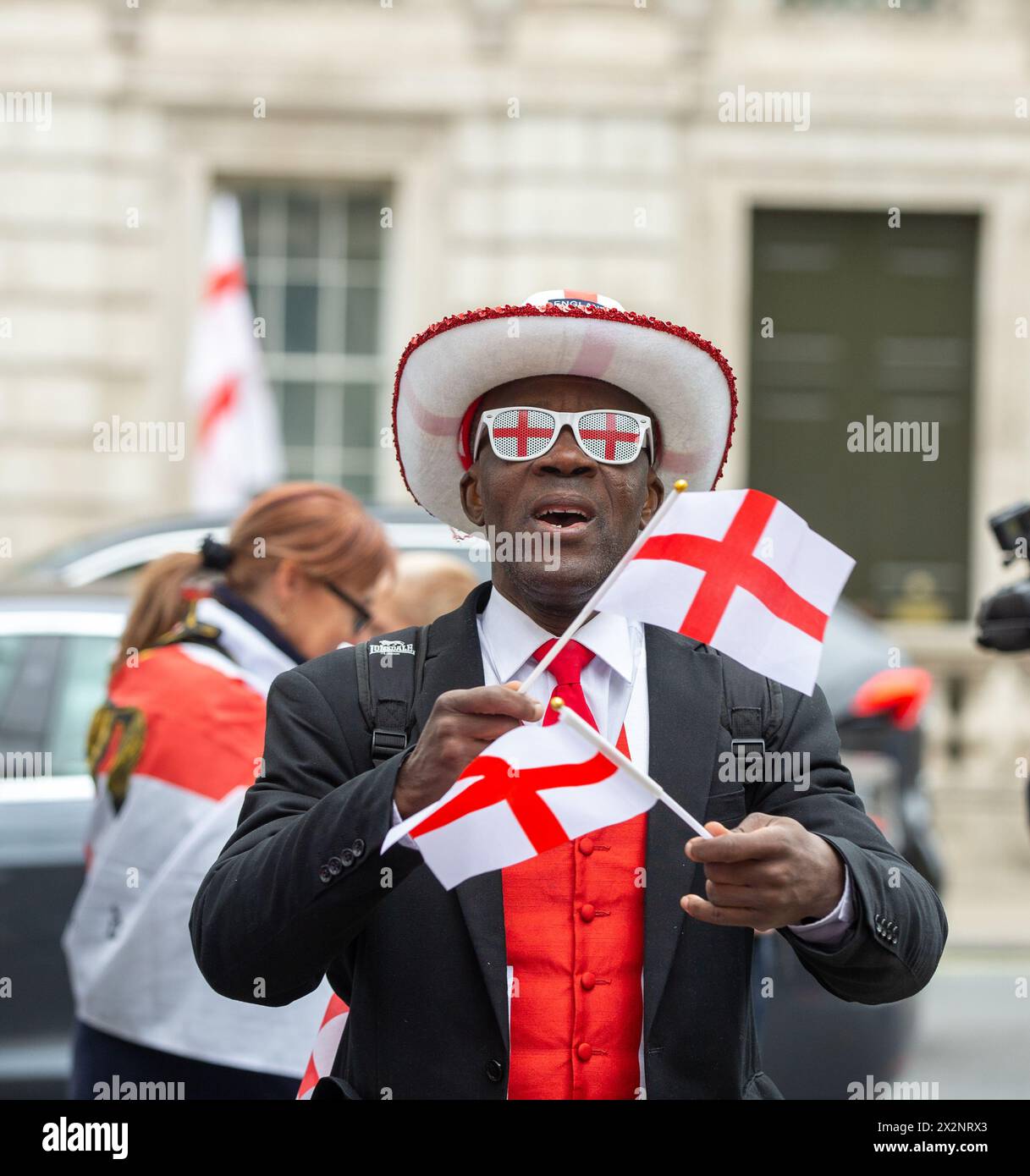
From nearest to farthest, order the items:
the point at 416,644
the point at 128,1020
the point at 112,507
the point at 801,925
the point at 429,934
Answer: the point at 801,925, the point at 429,934, the point at 416,644, the point at 128,1020, the point at 112,507

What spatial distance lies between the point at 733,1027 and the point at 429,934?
39 cm

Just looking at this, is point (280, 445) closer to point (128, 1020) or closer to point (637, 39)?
point (637, 39)

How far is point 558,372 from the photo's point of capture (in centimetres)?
236

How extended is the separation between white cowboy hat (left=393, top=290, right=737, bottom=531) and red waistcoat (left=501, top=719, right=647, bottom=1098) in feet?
1.94

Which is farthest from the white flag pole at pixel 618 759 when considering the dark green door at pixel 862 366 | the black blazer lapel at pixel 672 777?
the dark green door at pixel 862 366

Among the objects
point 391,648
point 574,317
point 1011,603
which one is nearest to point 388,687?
point 391,648

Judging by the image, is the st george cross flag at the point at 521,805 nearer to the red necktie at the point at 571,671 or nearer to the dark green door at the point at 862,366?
the red necktie at the point at 571,671

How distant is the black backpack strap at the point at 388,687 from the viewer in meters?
2.20

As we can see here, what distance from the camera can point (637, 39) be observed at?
11953 millimetres

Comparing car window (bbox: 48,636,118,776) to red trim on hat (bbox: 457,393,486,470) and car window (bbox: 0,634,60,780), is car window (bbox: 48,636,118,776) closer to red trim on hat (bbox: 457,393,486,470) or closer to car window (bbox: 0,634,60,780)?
car window (bbox: 0,634,60,780)

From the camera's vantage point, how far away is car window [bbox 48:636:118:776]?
Answer: 550cm

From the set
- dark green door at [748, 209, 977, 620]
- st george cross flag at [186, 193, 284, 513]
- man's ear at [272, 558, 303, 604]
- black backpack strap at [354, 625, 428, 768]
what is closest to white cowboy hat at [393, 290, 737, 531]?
black backpack strap at [354, 625, 428, 768]

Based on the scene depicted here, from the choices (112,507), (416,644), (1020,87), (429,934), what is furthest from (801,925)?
(1020,87)

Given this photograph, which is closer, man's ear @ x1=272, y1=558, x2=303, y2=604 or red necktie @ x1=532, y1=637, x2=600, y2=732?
red necktie @ x1=532, y1=637, x2=600, y2=732
